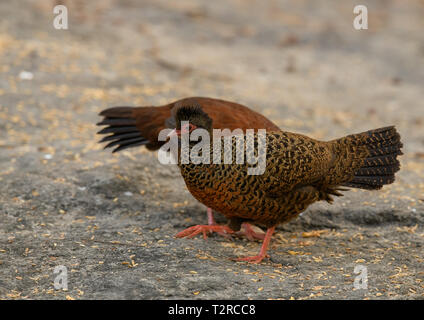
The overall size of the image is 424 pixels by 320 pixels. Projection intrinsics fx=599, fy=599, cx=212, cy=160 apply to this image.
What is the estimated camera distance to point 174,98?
746 cm

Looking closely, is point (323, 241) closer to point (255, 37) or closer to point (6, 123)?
point (6, 123)

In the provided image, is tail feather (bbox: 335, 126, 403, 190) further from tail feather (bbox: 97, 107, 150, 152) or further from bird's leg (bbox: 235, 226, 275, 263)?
tail feather (bbox: 97, 107, 150, 152)

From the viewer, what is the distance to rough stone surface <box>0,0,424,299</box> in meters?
3.64

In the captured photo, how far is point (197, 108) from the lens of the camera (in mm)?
4039

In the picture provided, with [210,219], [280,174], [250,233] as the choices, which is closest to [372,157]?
[280,174]

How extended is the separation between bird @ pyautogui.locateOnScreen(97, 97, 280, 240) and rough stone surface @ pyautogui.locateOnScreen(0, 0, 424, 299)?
0.31 m

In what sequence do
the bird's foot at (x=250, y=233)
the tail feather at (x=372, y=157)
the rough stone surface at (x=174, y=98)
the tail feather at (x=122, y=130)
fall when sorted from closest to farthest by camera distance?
1. the rough stone surface at (x=174, y=98)
2. the tail feather at (x=372, y=157)
3. the bird's foot at (x=250, y=233)
4. the tail feather at (x=122, y=130)

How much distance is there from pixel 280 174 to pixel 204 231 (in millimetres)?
788

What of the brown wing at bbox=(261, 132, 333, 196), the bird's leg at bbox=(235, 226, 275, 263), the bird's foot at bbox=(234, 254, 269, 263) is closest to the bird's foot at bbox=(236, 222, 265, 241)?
the bird's leg at bbox=(235, 226, 275, 263)

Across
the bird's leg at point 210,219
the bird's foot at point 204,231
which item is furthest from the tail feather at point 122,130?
the bird's foot at point 204,231

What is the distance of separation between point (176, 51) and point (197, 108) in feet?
17.8

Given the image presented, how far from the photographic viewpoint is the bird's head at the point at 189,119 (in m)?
4.03

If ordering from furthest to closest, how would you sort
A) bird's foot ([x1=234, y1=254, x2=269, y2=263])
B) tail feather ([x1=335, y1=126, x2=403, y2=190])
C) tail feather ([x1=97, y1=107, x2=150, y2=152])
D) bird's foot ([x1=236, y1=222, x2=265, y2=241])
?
tail feather ([x1=97, y1=107, x2=150, y2=152]) < bird's foot ([x1=236, y1=222, x2=265, y2=241]) < tail feather ([x1=335, y1=126, x2=403, y2=190]) < bird's foot ([x1=234, y1=254, x2=269, y2=263])

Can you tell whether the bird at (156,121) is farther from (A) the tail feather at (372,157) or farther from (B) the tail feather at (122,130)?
(A) the tail feather at (372,157)
